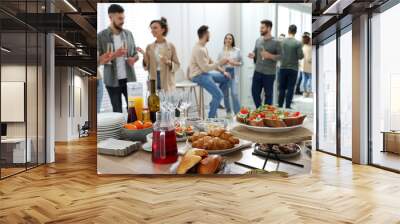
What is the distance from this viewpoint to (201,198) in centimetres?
349

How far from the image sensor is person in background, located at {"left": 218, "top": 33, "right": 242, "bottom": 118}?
4.42m

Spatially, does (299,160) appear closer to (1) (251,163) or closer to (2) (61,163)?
(1) (251,163)

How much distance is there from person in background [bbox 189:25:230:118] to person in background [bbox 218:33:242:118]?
0.16 feet

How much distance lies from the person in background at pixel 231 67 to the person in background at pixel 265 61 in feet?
0.60

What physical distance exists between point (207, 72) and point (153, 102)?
0.75m

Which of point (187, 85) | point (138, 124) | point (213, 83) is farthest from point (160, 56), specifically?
point (138, 124)

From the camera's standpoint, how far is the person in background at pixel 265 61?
439cm

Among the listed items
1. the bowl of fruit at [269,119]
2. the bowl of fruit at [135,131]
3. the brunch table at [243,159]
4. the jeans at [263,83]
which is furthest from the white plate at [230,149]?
the jeans at [263,83]

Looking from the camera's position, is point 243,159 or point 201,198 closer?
point 201,198

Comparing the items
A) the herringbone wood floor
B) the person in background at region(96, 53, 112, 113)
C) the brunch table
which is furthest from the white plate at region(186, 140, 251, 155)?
the person in background at region(96, 53, 112, 113)

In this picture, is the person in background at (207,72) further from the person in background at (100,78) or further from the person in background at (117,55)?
the person in background at (100,78)

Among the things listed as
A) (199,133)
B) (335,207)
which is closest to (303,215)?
(335,207)

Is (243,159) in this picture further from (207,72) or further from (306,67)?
(306,67)

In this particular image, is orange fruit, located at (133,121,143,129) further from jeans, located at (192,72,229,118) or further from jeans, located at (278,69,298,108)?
jeans, located at (278,69,298,108)
